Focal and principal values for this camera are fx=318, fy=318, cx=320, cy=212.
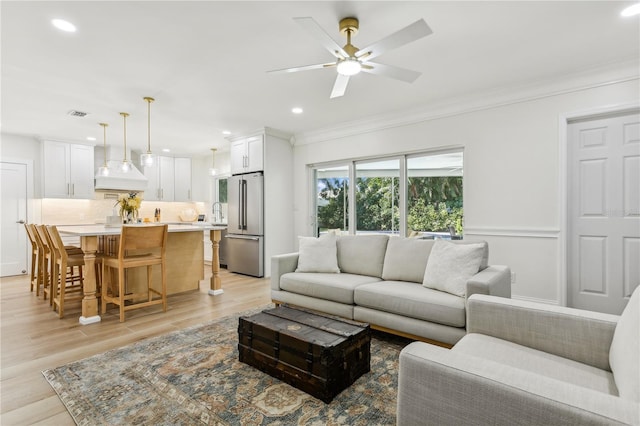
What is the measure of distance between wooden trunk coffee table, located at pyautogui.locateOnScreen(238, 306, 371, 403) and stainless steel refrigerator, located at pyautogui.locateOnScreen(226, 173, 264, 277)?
3235mm

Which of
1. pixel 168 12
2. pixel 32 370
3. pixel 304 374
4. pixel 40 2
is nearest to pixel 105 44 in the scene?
pixel 40 2

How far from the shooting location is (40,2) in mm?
2195

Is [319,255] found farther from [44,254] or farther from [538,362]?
[44,254]

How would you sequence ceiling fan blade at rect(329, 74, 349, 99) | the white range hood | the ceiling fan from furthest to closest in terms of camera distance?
1. the white range hood
2. ceiling fan blade at rect(329, 74, 349, 99)
3. the ceiling fan

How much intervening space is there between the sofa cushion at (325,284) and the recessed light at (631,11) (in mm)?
2868

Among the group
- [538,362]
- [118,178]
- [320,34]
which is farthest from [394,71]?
[118,178]

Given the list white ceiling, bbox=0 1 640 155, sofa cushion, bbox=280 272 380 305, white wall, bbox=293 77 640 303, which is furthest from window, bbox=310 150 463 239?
sofa cushion, bbox=280 272 380 305

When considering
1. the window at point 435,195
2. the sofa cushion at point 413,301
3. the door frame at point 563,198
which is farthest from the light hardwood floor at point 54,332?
the door frame at point 563,198

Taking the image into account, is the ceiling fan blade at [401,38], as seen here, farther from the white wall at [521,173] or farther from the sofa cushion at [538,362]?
the white wall at [521,173]

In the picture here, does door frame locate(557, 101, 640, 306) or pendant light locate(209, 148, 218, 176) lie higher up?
pendant light locate(209, 148, 218, 176)

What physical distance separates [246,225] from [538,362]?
490 cm

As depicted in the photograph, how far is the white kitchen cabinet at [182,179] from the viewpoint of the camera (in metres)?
7.71

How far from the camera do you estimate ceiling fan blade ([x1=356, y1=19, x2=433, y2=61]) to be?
1.93 metres

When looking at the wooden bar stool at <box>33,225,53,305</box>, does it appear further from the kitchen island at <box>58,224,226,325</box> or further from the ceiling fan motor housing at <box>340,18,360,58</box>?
the ceiling fan motor housing at <box>340,18,360,58</box>
